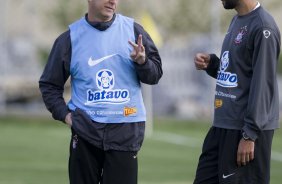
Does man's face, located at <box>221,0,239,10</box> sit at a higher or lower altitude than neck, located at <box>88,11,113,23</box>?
higher

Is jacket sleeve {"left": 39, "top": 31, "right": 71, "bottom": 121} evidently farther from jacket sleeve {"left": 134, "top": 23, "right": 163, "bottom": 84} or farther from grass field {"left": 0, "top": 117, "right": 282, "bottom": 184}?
grass field {"left": 0, "top": 117, "right": 282, "bottom": 184}

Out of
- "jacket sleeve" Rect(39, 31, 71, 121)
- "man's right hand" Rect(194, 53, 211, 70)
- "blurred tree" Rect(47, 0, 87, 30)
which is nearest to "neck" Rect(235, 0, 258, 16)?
"man's right hand" Rect(194, 53, 211, 70)

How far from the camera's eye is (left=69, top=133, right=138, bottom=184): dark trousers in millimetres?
7914

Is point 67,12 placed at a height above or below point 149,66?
above

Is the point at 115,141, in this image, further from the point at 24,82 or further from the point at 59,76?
the point at 24,82

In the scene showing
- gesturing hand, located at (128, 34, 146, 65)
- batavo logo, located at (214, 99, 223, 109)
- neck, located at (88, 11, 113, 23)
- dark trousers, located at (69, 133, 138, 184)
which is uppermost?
neck, located at (88, 11, 113, 23)

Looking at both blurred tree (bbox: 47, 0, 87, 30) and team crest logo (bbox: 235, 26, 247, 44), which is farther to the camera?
blurred tree (bbox: 47, 0, 87, 30)

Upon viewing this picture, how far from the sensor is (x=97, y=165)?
7992 mm

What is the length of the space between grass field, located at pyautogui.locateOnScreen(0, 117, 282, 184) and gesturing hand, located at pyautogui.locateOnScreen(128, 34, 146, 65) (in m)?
6.40

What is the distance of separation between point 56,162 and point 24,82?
985 inches

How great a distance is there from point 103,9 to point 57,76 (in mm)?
648

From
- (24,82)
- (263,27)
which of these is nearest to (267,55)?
(263,27)

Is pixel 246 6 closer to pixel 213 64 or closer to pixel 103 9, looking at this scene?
pixel 213 64

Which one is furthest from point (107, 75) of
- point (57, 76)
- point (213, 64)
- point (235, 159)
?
point (235, 159)
